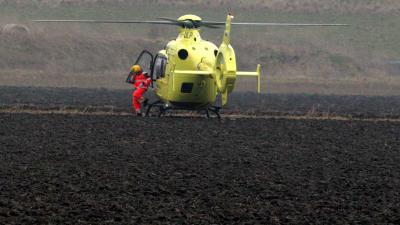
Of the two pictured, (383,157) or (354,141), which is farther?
(354,141)

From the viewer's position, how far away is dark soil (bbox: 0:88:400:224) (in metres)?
14.4

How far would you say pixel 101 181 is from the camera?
17.2 meters

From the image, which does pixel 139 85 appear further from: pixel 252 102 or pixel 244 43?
pixel 244 43

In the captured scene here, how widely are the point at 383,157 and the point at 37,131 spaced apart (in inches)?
371

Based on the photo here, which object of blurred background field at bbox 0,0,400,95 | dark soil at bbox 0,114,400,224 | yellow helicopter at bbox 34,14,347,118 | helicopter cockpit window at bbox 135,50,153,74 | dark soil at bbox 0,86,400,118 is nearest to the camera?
dark soil at bbox 0,114,400,224

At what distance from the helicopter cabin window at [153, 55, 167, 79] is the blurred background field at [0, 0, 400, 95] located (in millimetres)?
25451

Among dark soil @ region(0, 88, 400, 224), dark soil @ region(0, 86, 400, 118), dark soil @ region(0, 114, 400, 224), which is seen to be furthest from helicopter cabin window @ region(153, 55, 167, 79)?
dark soil @ region(0, 114, 400, 224)

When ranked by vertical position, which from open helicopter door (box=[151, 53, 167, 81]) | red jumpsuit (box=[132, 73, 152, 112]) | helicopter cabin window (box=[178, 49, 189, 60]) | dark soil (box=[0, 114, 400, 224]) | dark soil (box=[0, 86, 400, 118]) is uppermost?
helicopter cabin window (box=[178, 49, 189, 60])

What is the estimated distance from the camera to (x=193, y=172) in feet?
61.9

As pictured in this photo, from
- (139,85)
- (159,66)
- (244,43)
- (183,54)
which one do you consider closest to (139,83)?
(139,85)

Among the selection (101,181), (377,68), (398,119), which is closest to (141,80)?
(398,119)

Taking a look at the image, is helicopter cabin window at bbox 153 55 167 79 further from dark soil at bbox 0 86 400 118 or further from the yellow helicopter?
dark soil at bbox 0 86 400 118

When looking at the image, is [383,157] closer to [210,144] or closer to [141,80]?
[210,144]

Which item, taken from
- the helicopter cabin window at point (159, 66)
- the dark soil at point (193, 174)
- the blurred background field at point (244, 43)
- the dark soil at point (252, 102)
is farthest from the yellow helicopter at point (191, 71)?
the blurred background field at point (244, 43)
